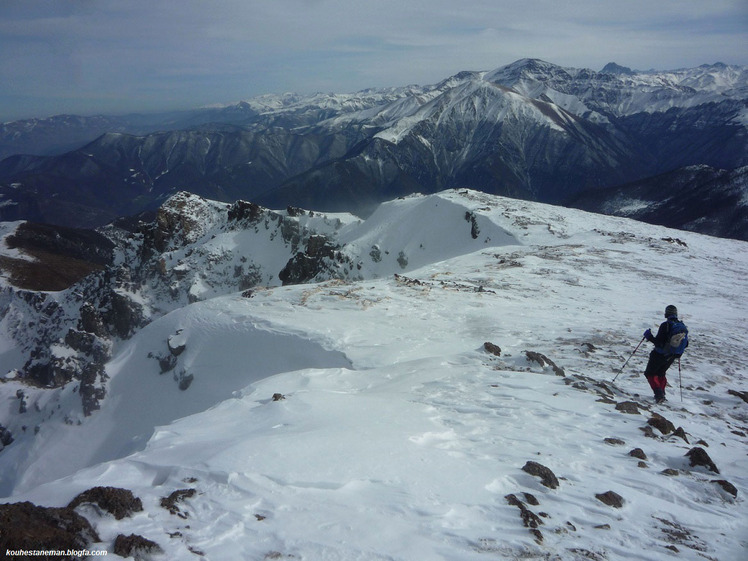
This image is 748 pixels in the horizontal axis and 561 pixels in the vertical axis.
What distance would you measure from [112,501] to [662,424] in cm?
1011

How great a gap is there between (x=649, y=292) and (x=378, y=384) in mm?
18539

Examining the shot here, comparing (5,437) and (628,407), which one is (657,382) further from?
(5,437)

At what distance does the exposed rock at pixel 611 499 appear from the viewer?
6.27 metres

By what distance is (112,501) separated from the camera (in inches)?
204

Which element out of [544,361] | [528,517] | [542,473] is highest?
[528,517]

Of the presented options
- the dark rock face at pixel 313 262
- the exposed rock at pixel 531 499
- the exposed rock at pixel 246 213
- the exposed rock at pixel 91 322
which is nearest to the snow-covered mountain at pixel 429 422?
the exposed rock at pixel 531 499

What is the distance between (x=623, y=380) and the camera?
12570mm

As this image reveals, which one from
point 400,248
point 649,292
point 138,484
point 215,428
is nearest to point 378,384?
point 215,428

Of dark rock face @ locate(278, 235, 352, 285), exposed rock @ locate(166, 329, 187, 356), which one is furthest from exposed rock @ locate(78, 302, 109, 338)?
exposed rock @ locate(166, 329, 187, 356)

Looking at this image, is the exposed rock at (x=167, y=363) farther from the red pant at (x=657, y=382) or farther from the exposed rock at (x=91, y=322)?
the exposed rock at (x=91, y=322)

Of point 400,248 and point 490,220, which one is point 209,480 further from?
point 400,248

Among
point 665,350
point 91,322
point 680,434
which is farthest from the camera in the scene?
point 91,322

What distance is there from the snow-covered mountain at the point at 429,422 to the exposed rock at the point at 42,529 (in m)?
0.07

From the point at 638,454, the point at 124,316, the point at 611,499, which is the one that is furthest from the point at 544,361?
the point at 124,316
